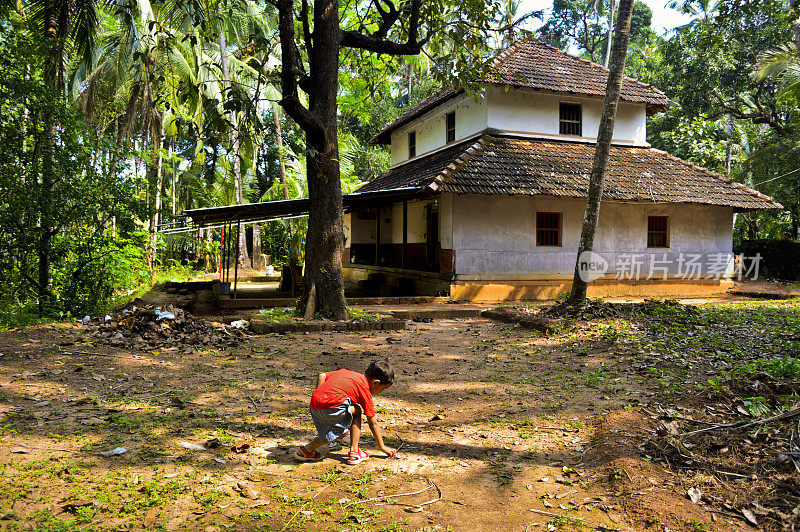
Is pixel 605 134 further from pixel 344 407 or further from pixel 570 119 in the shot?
pixel 344 407

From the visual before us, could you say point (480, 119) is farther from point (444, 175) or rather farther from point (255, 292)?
point (255, 292)

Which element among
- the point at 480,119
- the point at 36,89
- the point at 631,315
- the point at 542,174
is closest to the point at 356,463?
the point at 631,315

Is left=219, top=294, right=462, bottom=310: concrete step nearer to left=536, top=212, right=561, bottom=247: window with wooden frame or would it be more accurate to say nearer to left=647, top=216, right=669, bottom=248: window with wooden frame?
left=536, top=212, right=561, bottom=247: window with wooden frame

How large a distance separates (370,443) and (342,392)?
81 centimetres

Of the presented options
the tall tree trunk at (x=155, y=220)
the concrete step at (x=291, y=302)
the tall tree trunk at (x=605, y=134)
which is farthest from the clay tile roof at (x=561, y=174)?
the tall tree trunk at (x=155, y=220)

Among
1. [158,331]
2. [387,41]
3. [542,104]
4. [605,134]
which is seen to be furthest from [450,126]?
[158,331]

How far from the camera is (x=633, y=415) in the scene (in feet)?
16.7

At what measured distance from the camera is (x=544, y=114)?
1786 centimetres

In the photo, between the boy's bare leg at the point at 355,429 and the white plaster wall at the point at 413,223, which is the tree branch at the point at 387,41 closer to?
the white plaster wall at the point at 413,223

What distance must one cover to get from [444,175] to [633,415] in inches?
399

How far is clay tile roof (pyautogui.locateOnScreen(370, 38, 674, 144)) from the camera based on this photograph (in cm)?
1745

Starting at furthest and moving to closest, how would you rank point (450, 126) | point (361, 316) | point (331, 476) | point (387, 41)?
1. point (450, 126)
2. point (361, 316)
3. point (387, 41)
4. point (331, 476)

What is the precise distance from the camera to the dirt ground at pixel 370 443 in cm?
327

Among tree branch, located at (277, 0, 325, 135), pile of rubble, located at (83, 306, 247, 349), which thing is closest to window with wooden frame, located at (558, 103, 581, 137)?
tree branch, located at (277, 0, 325, 135)
